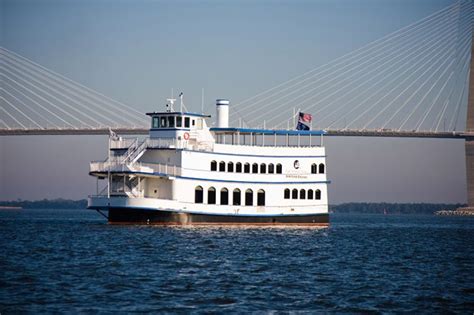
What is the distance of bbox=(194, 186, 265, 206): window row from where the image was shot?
45406mm

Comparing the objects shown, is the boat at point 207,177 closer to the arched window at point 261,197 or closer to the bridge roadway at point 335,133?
the arched window at point 261,197

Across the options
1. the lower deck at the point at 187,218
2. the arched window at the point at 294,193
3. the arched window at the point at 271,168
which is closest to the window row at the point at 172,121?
the lower deck at the point at 187,218

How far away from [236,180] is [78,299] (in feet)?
87.1

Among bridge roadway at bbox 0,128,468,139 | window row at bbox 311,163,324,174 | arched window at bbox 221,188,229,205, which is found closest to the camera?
arched window at bbox 221,188,229,205

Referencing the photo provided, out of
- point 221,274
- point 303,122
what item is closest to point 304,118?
point 303,122

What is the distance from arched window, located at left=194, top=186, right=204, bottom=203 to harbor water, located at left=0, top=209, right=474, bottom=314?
498 centimetres

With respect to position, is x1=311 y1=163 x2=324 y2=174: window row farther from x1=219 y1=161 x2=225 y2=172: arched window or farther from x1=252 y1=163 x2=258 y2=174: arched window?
x1=219 y1=161 x2=225 y2=172: arched window

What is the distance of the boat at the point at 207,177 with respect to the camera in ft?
143

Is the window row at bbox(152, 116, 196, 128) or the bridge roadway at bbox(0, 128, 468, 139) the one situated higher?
the bridge roadway at bbox(0, 128, 468, 139)

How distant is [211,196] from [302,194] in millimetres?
6291

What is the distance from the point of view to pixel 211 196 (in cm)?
4603

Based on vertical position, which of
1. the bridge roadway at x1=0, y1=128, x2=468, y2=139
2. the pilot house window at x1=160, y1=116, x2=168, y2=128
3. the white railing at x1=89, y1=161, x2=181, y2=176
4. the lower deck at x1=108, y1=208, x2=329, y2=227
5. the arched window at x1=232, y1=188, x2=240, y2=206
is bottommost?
the lower deck at x1=108, y1=208, x2=329, y2=227

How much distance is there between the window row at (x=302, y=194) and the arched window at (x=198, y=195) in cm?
575

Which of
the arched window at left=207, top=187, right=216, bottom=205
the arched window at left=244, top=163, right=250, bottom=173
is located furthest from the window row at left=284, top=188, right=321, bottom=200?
the arched window at left=207, top=187, right=216, bottom=205
